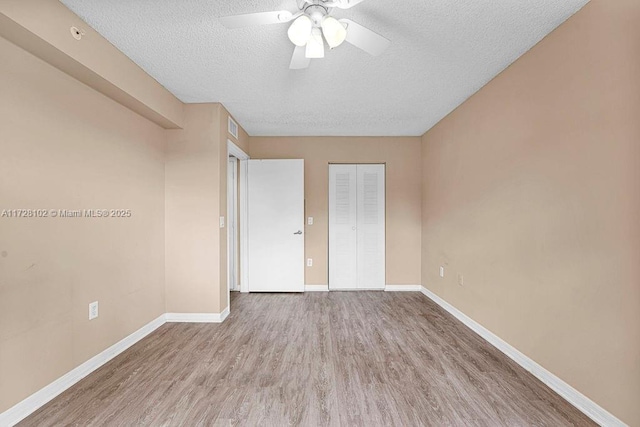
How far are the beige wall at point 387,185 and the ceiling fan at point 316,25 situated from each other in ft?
8.56

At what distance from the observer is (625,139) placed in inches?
57.2

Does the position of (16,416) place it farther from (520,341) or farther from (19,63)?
(520,341)

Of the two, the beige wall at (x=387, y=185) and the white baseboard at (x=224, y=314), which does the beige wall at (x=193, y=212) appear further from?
the beige wall at (x=387, y=185)

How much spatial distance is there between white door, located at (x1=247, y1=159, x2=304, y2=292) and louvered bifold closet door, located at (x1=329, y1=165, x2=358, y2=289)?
517 mm

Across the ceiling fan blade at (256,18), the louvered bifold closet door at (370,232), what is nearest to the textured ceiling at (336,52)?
the ceiling fan blade at (256,18)

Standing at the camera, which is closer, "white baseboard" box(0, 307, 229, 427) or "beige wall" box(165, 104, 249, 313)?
"white baseboard" box(0, 307, 229, 427)

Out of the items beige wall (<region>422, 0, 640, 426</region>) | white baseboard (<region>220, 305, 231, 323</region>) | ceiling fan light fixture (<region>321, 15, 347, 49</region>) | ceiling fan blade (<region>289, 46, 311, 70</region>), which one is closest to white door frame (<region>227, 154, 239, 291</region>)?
white baseboard (<region>220, 305, 231, 323</region>)

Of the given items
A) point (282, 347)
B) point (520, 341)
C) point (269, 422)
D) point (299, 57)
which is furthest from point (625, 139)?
point (282, 347)

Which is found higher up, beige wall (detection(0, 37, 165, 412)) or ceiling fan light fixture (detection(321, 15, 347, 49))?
ceiling fan light fixture (detection(321, 15, 347, 49))

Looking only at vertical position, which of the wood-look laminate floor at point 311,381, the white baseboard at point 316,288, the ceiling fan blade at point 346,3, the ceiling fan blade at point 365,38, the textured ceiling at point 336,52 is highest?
the textured ceiling at point 336,52

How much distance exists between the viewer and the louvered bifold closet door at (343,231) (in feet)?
14.4

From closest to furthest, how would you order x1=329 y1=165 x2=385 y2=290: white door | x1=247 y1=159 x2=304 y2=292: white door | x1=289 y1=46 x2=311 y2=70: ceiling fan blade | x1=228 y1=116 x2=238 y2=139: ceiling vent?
x1=289 y1=46 x2=311 y2=70: ceiling fan blade
x1=228 y1=116 x2=238 y2=139: ceiling vent
x1=247 y1=159 x2=304 y2=292: white door
x1=329 y1=165 x2=385 y2=290: white door

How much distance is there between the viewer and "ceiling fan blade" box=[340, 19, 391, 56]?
1573mm

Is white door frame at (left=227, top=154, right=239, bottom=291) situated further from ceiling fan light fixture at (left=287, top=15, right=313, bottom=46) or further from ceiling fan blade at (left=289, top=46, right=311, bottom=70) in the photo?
ceiling fan light fixture at (left=287, top=15, right=313, bottom=46)
